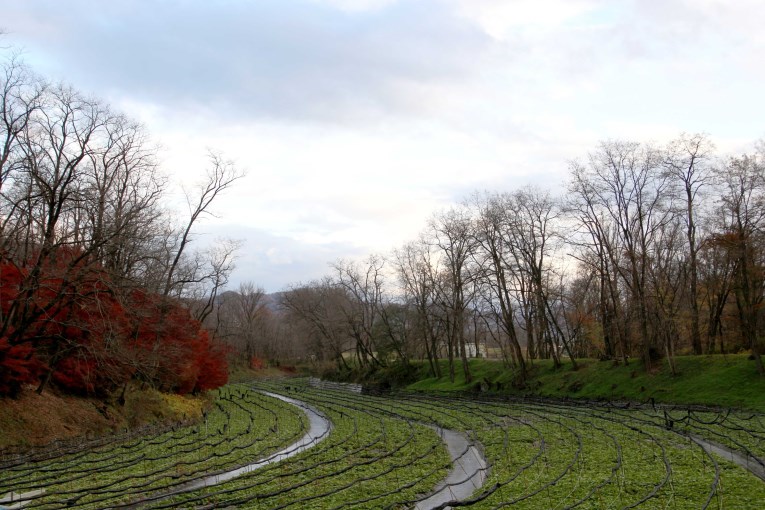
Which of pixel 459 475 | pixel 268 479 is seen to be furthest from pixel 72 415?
pixel 459 475

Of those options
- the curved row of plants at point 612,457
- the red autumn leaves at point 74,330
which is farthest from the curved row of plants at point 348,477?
the red autumn leaves at point 74,330

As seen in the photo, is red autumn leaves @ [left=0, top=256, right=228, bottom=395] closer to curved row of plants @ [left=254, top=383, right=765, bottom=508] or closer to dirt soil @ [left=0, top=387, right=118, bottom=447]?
dirt soil @ [left=0, top=387, right=118, bottom=447]

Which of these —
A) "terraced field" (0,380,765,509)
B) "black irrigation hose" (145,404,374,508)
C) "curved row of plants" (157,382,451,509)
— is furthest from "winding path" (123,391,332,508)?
"black irrigation hose" (145,404,374,508)

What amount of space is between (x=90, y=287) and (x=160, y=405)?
11.4 metres

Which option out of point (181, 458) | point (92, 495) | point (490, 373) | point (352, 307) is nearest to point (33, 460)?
point (181, 458)

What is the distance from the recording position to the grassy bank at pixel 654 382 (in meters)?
29.0

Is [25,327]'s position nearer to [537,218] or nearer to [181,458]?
[181,458]

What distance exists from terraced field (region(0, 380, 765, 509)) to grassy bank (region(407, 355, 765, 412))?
323 cm

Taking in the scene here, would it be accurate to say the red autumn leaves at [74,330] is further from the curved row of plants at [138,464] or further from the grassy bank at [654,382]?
the grassy bank at [654,382]

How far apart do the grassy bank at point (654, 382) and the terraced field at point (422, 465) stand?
3227 mm

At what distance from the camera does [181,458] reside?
18.9 meters

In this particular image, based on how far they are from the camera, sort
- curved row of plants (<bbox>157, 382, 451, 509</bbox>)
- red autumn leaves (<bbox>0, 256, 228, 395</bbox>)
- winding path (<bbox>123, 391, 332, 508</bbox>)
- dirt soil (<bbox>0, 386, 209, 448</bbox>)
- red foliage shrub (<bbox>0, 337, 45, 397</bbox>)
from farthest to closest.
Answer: dirt soil (<bbox>0, 386, 209, 448</bbox>) < red autumn leaves (<bbox>0, 256, 228, 395</bbox>) < red foliage shrub (<bbox>0, 337, 45, 397</bbox>) < winding path (<bbox>123, 391, 332, 508</bbox>) < curved row of plants (<bbox>157, 382, 451, 509</bbox>)

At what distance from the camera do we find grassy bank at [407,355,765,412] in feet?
95.1

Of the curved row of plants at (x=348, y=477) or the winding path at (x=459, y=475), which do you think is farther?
the winding path at (x=459, y=475)
